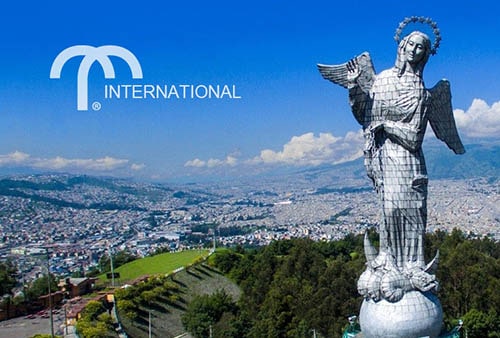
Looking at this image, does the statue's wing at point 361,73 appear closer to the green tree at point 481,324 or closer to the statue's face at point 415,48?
the statue's face at point 415,48

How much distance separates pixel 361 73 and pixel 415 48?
115 cm

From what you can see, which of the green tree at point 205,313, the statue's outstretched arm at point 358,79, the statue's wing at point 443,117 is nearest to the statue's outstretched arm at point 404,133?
the statue's outstretched arm at point 358,79

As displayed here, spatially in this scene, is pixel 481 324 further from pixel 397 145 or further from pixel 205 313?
pixel 397 145

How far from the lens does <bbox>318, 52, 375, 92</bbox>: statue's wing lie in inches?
497

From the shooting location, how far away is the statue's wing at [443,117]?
42.4 feet

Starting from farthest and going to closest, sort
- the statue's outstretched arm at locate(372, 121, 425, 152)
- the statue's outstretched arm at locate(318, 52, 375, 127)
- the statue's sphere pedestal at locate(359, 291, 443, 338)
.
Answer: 1. the statue's outstretched arm at locate(318, 52, 375, 127)
2. the statue's outstretched arm at locate(372, 121, 425, 152)
3. the statue's sphere pedestal at locate(359, 291, 443, 338)

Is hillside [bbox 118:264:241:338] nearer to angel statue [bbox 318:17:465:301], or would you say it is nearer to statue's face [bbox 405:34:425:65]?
angel statue [bbox 318:17:465:301]

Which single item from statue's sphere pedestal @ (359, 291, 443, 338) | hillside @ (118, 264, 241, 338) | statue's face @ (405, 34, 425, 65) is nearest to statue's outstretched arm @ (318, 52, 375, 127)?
statue's face @ (405, 34, 425, 65)

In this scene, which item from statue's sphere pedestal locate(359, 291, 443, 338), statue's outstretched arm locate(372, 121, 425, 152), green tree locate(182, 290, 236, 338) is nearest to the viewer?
statue's sphere pedestal locate(359, 291, 443, 338)

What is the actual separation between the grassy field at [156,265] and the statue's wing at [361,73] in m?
22.1

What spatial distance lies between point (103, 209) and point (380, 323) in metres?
87.7

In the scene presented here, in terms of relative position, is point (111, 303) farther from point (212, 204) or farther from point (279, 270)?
point (212, 204)

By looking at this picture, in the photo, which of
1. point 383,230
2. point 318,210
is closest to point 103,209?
point 318,210

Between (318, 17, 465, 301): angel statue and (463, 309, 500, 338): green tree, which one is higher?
(318, 17, 465, 301): angel statue
